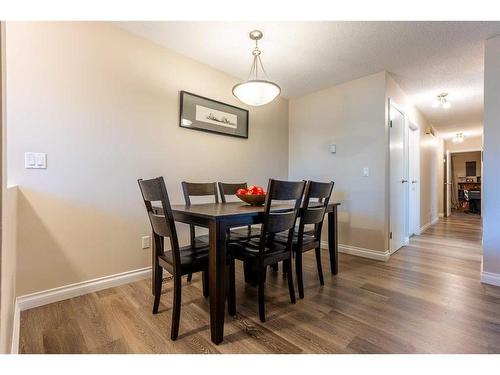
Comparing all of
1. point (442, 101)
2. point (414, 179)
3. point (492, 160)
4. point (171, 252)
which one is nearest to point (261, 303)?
point (171, 252)

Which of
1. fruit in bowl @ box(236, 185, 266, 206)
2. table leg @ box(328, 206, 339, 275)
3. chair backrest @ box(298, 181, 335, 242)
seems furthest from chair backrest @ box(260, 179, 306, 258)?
table leg @ box(328, 206, 339, 275)

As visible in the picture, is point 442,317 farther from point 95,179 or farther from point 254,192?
point 95,179

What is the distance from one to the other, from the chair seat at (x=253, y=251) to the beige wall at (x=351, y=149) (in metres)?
1.64

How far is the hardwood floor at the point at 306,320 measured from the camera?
1261 millimetres

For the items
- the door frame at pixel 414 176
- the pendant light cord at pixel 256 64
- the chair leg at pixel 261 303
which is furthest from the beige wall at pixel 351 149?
the chair leg at pixel 261 303

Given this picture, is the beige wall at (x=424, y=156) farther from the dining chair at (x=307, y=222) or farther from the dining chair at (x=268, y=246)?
the dining chair at (x=268, y=246)

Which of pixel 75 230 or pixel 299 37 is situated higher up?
pixel 299 37

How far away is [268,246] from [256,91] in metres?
1.27

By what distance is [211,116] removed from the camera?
8.89 feet

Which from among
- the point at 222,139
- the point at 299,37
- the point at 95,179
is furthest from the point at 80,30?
the point at 299,37

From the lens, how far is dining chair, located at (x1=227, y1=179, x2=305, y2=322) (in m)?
1.47

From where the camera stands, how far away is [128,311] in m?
1.61
